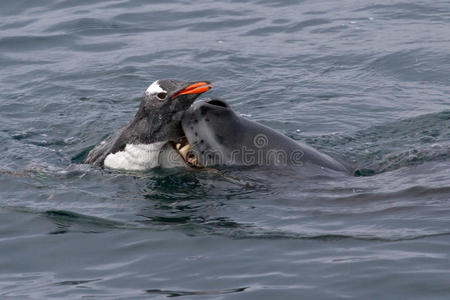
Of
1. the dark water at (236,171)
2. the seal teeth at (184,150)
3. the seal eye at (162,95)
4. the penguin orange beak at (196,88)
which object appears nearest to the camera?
the dark water at (236,171)

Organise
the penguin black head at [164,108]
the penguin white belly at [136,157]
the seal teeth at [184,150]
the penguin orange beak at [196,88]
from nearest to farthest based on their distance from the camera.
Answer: the penguin orange beak at [196,88]
the penguin black head at [164,108]
the seal teeth at [184,150]
the penguin white belly at [136,157]

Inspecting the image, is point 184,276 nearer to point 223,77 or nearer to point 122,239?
point 122,239

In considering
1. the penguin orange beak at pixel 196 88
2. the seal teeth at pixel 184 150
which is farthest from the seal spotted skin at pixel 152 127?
the seal teeth at pixel 184 150

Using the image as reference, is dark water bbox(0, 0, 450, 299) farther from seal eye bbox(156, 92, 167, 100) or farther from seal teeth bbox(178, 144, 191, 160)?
seal eye bbox(156, 92, 167, 100)

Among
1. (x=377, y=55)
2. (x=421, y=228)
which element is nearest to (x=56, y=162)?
(x=421, y=228)

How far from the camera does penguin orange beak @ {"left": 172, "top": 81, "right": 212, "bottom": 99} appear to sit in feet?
24.5

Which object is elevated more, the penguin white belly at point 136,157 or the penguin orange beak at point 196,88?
the penguin orange beak at point 196,88

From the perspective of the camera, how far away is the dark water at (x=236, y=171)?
6074 millimetres

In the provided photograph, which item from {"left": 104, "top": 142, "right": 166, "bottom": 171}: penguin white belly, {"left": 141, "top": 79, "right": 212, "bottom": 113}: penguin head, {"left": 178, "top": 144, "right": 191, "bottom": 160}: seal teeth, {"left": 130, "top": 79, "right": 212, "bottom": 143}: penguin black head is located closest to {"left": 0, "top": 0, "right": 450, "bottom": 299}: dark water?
{"left": 104, "top": 142, "right": 166, "bottom": 171}: penguin white belly

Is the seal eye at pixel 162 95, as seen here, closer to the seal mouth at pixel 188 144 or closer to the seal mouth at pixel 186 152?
the seal mouth at pixel 188 144

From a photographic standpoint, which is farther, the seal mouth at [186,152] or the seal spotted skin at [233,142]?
the seal mouth at [186,152]

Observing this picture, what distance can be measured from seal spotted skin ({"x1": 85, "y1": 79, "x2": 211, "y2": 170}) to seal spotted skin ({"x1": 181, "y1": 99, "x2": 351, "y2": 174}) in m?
0.13

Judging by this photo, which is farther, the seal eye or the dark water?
the seal eye

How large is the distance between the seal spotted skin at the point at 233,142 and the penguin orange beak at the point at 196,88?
0.40 feet
